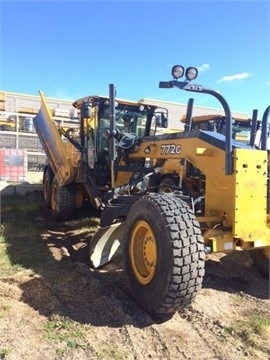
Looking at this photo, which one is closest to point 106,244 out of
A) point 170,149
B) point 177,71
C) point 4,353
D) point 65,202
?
point 170,149

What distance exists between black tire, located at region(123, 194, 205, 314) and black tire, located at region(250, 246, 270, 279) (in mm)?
1647

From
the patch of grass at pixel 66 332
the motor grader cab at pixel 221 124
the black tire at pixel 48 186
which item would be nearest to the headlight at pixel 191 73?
the patch of grass at pixel 66 332

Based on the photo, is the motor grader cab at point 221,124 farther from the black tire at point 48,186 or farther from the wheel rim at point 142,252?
the wheel rim at point 142,252

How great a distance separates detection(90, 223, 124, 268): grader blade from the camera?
4961 mm

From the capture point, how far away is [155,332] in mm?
3555

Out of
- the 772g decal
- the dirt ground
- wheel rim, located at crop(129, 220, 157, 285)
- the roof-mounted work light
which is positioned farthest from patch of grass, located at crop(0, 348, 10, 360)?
the 772g decal

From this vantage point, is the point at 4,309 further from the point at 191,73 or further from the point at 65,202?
the point at 65,202

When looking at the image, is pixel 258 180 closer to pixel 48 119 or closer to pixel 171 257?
pixel 171 257

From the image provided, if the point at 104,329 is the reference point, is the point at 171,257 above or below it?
above

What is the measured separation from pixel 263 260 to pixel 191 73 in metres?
2.52

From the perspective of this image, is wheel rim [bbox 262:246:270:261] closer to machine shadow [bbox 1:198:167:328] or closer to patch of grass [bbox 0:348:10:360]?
machine shadow [bbox 1:198:167:328]

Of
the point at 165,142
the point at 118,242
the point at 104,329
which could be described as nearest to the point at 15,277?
the point at 118,242

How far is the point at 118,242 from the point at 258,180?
70.7 inches

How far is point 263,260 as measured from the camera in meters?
5.10
